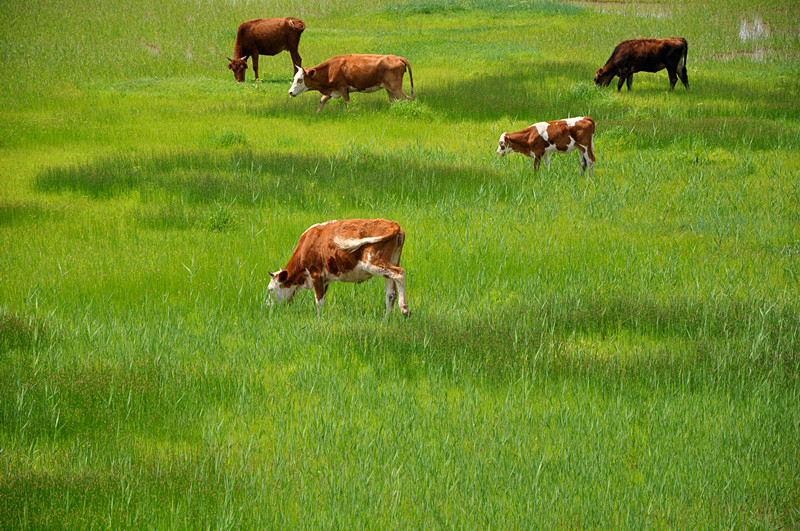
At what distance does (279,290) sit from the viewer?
26.5 ft

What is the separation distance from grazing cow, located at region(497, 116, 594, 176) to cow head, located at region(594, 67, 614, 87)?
8555mm

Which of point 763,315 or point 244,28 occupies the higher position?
point 244,28

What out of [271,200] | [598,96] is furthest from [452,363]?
[598,96]

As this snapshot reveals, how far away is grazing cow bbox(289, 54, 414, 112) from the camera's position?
774 inches

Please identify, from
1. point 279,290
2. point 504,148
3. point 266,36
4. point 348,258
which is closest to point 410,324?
point 348,258

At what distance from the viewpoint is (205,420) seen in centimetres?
576

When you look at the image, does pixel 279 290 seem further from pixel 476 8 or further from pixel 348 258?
pixel 476 8

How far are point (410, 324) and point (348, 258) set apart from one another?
87cm

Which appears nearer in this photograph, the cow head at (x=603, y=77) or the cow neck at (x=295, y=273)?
the cow neck at (x=295, y=273)

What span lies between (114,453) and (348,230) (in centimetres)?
312

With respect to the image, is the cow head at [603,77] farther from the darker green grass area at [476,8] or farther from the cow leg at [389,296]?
the darker green grass area at [476,8]

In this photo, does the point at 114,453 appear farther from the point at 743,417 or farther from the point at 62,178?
the point at 62,178

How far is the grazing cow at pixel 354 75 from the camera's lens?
19.7 metres

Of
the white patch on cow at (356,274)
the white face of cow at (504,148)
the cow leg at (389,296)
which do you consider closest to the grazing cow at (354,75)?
the white face of cow at (504,148)
